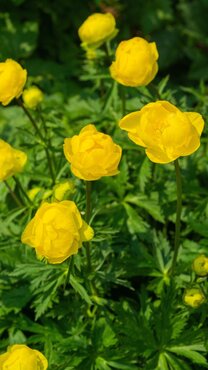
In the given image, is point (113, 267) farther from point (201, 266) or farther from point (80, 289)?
point (201, 266)

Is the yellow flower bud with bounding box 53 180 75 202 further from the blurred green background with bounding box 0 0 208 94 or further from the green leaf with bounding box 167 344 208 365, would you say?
the blurred green background with bounding box 0 0 208 94

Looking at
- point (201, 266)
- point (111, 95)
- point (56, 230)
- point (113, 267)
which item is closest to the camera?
point (56, 230)

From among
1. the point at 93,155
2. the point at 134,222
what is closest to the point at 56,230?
the point at 93,155

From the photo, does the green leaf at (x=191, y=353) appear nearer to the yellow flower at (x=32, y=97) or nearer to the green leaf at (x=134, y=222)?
the green leaf at (x=134, y=222)

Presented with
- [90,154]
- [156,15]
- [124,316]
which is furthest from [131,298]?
[156,15]

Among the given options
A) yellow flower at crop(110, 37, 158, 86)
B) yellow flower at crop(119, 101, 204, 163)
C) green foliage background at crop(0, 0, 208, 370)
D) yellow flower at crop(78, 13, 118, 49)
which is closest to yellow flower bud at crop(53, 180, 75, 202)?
green foliage background at crop(0, 0, 208, 370)

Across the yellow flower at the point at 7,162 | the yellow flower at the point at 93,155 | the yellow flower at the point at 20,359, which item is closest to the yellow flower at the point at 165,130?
the yellow flower at the point at 93,155
